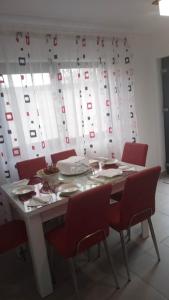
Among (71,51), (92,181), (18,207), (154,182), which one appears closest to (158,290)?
(154,182)

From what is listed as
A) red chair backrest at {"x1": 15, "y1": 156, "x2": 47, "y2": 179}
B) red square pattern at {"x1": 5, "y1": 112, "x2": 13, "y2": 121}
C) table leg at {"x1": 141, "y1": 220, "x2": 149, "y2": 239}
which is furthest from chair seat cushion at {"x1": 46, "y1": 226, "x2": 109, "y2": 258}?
red square pattern at {"x1": 5, "y1": 112, "x2": 13, "y2": 121}

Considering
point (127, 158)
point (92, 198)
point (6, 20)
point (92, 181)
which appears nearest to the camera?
point (92, 198)

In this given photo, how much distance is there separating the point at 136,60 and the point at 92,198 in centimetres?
309

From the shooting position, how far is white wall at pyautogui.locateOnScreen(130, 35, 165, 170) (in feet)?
13.1

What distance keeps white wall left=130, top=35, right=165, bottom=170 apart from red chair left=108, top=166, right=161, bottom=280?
235 centimetres

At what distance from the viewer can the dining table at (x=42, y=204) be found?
5.86ft

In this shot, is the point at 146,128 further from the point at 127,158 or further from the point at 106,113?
the point at 127,158

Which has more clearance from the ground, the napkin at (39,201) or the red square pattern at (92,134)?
the red square pattern at (92,134)

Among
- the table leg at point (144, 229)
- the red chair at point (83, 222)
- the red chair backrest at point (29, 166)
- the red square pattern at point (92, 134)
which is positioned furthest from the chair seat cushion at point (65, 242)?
the red square pattern at point (92, 134)

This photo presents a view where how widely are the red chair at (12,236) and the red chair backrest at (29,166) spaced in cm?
65

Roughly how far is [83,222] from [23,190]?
2.46 feet

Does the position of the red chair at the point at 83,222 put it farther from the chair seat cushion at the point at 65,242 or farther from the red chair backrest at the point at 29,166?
the red chair backrest at the point at 29,166

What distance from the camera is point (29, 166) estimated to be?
2732 millimetres

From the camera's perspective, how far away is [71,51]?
3.18 metres
